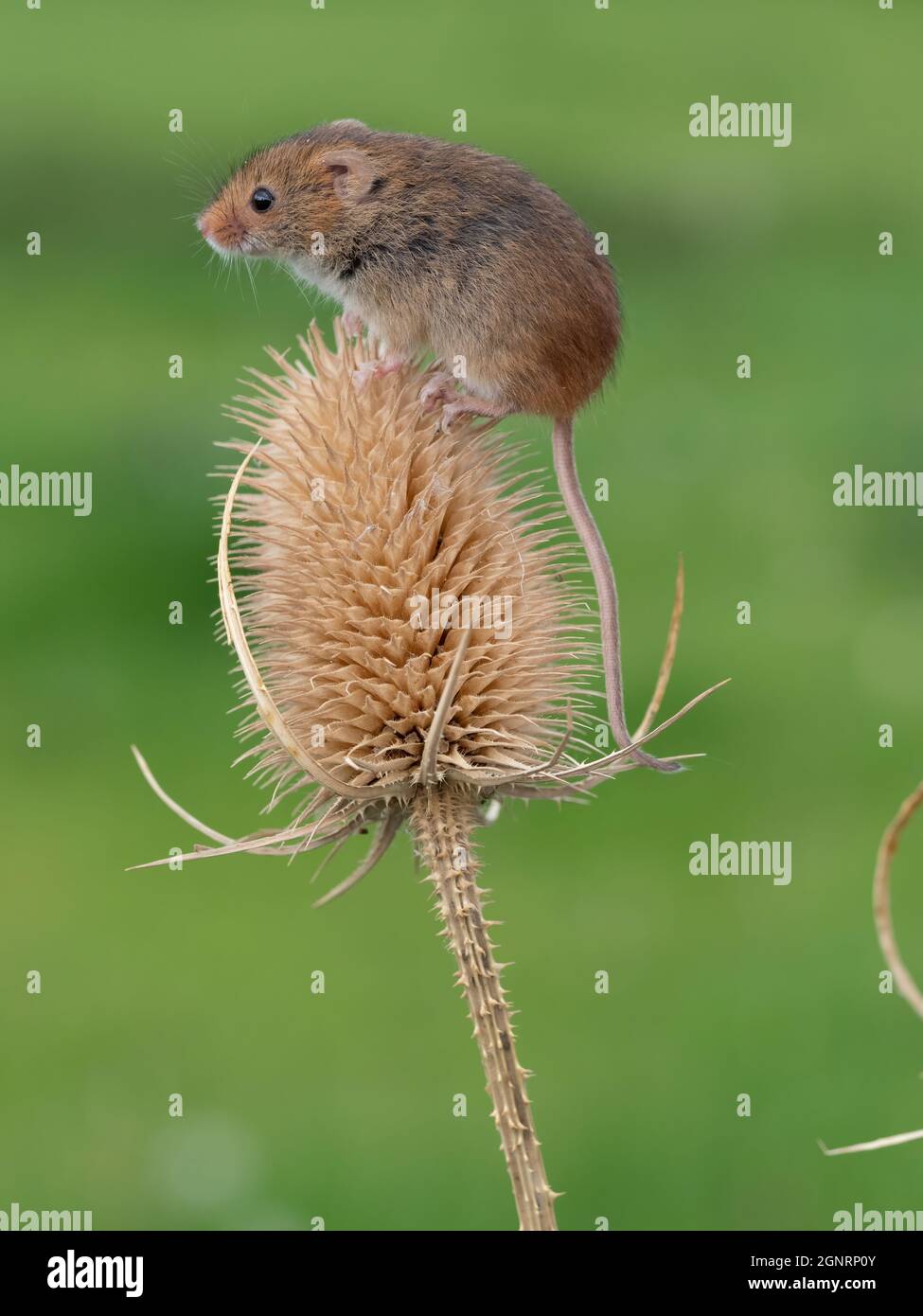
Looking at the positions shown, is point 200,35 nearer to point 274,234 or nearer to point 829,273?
point 829,273

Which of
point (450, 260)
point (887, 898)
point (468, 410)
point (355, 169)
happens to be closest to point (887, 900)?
point (887, 898)

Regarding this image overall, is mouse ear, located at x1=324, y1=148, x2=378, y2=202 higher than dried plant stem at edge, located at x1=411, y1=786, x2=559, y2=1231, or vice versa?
mouse ear, located at x1=324, y1=148, x2=378, y2=202

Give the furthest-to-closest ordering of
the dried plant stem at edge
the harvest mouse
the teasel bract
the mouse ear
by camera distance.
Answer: the mouse ear < the harvest mouse < the teasel bract < the dried plant stem at edge

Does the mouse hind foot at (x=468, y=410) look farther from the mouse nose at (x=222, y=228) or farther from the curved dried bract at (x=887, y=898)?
the curved dried bract at (x=887, y=898)

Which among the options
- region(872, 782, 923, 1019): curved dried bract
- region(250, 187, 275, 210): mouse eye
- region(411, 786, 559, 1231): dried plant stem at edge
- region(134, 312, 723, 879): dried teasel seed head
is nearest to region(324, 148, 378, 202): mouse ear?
region(250, 187, 275, 210): mouse eye

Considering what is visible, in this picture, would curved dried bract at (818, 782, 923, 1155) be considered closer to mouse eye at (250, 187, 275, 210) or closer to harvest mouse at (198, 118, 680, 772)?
harvest mouse at (198, 118, 680, 772)

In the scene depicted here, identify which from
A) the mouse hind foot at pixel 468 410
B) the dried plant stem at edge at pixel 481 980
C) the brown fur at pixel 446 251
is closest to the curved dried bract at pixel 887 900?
the dried plant stem at edge at pixel 481 980

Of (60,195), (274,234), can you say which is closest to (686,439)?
(60,195)
